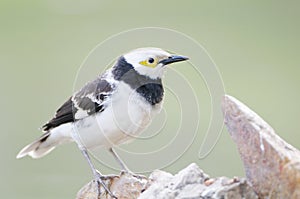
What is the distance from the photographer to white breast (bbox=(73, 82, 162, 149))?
4738mm

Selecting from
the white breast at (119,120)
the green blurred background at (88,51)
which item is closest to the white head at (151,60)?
the white breast at (119,120)

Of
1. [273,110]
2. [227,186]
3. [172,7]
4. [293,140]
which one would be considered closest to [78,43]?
[172,7]

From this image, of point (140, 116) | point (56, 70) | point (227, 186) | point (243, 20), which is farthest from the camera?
point (243, 20)

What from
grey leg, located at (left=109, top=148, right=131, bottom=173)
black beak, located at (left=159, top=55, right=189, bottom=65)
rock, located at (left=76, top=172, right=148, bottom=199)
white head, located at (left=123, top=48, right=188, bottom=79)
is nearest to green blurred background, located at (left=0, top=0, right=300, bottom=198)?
grey leg, located at (left=109, top=148, right=131, bottom=173)

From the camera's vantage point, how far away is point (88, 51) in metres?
10.9

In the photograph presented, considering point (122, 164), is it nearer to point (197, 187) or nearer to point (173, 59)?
point (173, 59)

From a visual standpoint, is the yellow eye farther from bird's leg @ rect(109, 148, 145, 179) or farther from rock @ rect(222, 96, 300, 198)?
rock @ rect(222, 96, 300, 198)

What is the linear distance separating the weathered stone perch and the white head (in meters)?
0.60

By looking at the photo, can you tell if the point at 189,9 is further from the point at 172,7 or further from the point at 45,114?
the point at 45,114

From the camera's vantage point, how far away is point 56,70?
1068 centimetres

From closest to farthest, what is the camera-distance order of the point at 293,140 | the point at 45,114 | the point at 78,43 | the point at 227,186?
the point at 227,186 → the point at 293,140 → the point at 45,114 → the point at 78,43

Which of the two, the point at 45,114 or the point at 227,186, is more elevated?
the point at 45,114

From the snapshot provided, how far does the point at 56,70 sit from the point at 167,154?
5.94 metres

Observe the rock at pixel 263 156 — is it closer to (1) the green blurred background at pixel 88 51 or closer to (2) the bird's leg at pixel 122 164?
(2) the bird's leg at pixel 122 164
